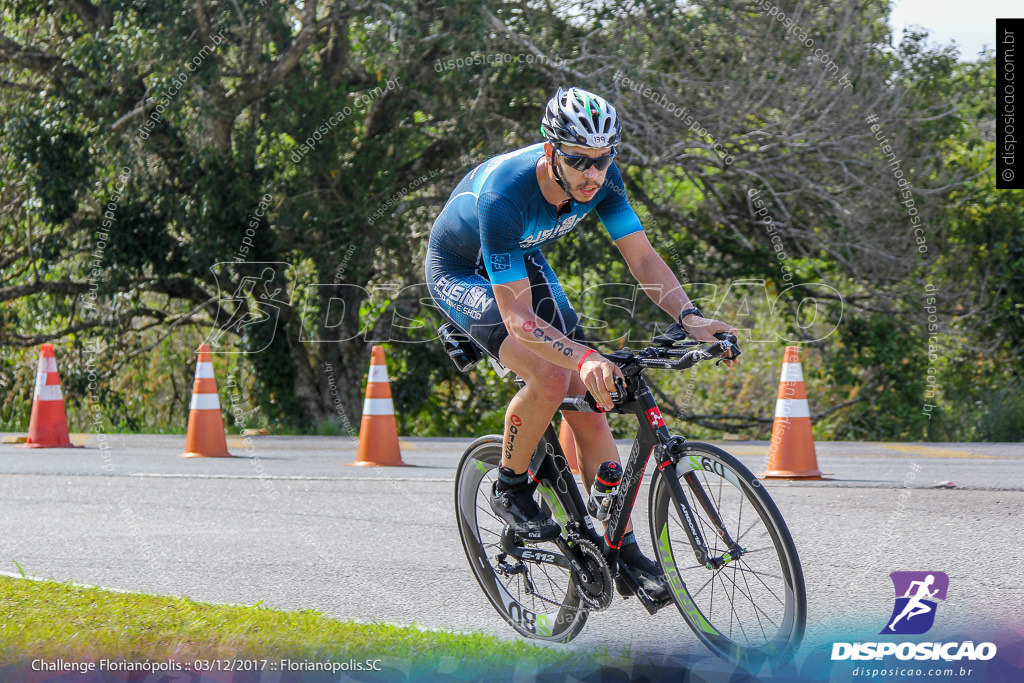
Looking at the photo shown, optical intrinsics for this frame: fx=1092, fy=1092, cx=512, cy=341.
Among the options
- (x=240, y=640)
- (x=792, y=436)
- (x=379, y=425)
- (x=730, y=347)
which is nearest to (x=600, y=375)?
(x=730, y=347)

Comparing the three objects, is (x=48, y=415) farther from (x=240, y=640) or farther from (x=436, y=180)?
(x=240, y=640)

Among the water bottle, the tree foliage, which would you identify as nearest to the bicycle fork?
the water bottle

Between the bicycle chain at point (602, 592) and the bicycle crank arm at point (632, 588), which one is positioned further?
the bicycle chain at point (602, 592)

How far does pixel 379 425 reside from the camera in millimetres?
9031

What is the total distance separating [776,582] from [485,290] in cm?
155

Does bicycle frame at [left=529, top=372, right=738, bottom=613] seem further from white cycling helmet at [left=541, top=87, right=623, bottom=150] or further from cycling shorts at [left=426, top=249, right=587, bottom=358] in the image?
white cycling helmet at [left=541, top=87, right=623, bottom=150]

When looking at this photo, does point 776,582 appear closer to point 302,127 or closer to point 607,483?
point 607,483

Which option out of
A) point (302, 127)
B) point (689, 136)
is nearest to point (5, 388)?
point (302, 127)

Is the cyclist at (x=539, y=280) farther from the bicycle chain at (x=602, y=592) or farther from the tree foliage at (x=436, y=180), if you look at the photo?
the tree foliage at (x=436, y=180)

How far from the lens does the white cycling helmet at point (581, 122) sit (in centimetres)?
370

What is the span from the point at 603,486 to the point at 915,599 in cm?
153

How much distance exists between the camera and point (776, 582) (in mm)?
3406

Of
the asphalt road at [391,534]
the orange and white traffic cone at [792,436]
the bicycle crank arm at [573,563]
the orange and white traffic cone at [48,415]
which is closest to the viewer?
the bicycle crank arm at [573,563]

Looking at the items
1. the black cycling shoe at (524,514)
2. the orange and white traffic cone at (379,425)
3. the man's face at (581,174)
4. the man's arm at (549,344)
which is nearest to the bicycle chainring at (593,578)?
the black cycling shoe at (524,514)
